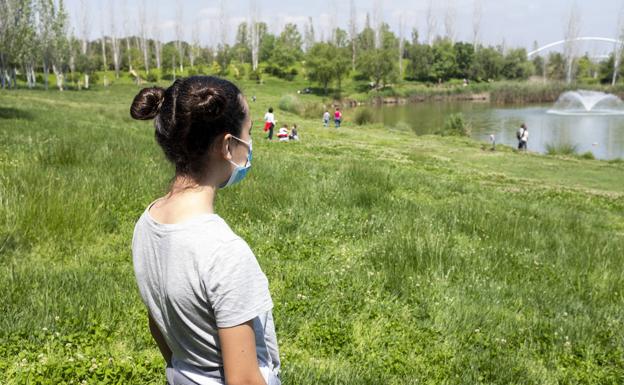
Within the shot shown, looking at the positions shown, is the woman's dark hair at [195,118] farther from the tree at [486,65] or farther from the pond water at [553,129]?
the tree at [486,65]

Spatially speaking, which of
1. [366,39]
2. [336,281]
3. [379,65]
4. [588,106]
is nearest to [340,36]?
[366,39]

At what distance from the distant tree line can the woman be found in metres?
67.5

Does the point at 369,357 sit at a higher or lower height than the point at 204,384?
lower

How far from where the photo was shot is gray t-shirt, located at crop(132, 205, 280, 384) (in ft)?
5.55

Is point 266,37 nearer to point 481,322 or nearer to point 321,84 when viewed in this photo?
point 321,84

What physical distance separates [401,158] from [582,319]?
16704 mm

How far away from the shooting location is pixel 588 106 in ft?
193

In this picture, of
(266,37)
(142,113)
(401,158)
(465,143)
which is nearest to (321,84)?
(266,37)

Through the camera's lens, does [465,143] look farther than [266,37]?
No

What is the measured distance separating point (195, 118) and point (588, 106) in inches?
2615

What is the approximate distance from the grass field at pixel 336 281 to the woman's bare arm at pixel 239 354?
6.52 ft

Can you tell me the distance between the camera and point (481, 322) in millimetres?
4840

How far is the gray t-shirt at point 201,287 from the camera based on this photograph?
1.69m

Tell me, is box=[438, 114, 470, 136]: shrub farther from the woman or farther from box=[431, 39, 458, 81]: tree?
box=[431, 39, 458, 81]: tree
